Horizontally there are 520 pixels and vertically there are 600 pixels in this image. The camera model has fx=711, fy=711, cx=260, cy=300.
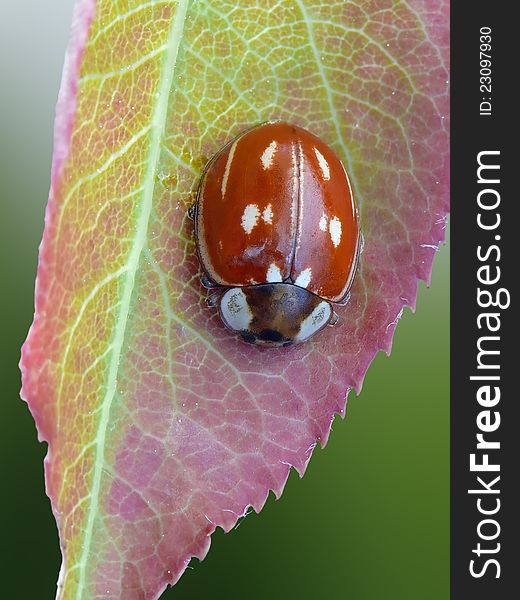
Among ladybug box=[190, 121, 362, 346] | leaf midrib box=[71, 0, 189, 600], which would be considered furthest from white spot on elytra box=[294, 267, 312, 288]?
leaf midrib box=[71, 0, 189, 600]

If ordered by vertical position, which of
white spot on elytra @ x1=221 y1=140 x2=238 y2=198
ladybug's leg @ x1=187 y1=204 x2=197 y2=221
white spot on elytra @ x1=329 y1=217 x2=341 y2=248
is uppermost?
white spot on elytra @ x1=221 y1=140 x2=238 y2=198

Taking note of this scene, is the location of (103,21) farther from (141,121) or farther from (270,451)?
(270,451)

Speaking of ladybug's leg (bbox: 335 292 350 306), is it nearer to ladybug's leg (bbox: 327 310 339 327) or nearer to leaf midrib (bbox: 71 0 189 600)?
ladybug's leg (bbox: 327 310 339 327)

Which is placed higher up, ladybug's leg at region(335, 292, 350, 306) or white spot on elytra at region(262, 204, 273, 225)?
white spot on elytra at region(262, 204, 273, 225)

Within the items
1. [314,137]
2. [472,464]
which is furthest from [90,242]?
[472,464]

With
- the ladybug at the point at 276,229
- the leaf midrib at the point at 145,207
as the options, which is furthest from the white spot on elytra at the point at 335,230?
the leaf midrib at the point at 145,207
